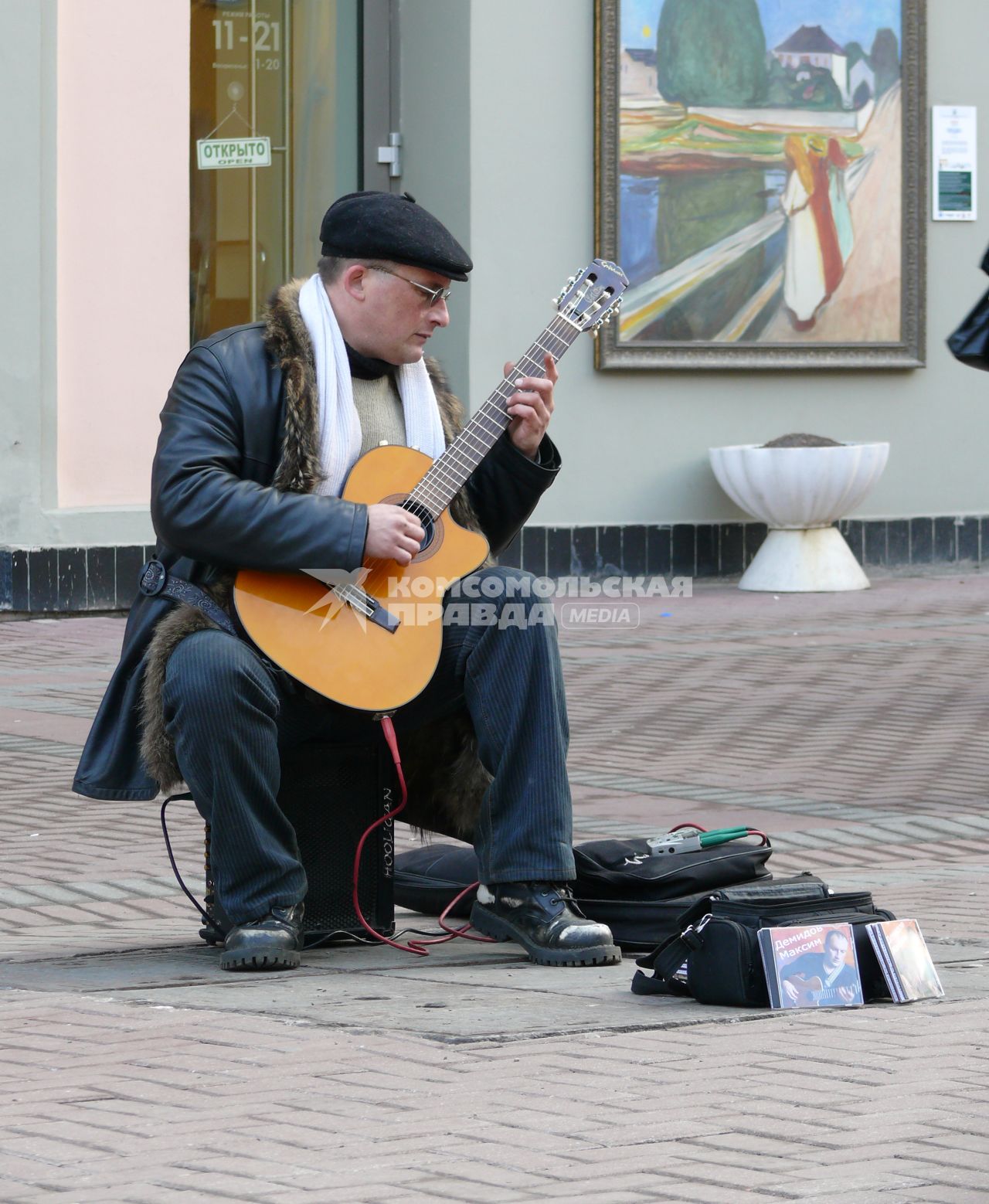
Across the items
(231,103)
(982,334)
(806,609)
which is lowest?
(806,609)

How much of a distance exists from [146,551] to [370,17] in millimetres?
3415

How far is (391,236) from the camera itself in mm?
4270

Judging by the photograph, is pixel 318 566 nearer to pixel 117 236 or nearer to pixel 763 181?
pixel 117 236

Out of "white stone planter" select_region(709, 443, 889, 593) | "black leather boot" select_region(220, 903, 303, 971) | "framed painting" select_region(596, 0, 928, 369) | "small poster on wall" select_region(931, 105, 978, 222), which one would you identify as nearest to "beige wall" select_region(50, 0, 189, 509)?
"framed painting" select_region(596, 0, 928, 369)

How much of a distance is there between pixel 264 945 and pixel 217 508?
2.59 ft

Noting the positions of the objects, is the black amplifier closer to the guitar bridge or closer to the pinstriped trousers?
the pinstriped trousers

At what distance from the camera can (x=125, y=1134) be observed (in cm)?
288

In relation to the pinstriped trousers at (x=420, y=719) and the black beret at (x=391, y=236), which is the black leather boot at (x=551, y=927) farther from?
the black beret at (x=391, y=236)

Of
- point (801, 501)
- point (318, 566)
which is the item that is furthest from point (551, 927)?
point (801, 501)

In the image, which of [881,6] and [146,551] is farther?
[881,6]

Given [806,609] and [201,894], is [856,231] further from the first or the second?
[201,894]

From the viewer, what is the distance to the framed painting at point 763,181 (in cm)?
1224

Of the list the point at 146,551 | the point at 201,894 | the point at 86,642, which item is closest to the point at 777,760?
the point at 201,894

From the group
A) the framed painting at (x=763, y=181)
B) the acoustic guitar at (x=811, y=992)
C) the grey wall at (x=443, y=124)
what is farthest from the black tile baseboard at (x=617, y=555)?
the acoustic guitar at (x=811, y=992)
